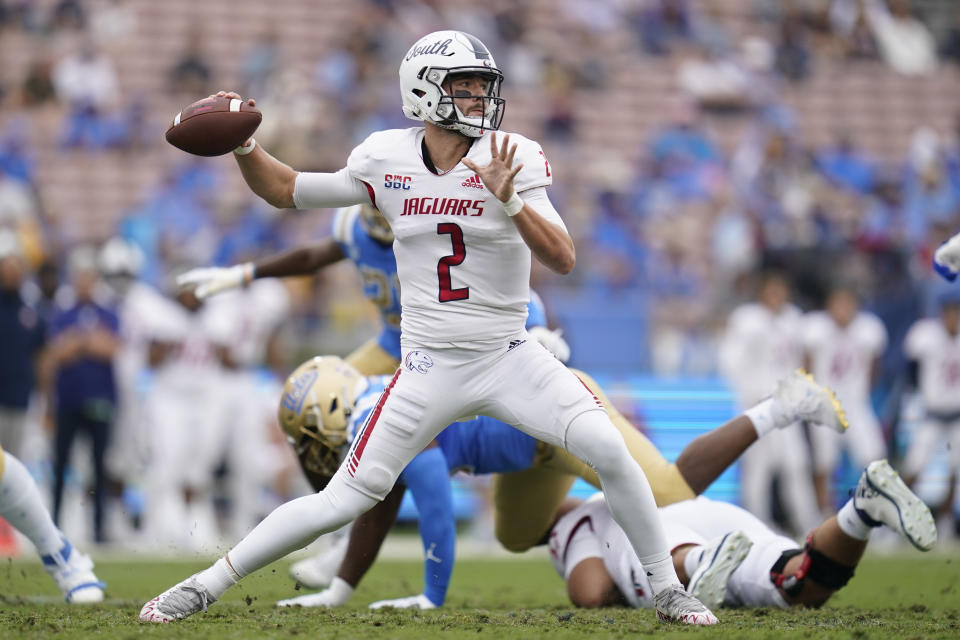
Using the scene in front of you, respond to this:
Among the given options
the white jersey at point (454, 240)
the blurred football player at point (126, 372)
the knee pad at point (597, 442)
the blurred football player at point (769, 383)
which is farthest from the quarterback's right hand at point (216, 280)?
the blurred football player at point (769, 383)

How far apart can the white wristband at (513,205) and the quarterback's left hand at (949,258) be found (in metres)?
1.85

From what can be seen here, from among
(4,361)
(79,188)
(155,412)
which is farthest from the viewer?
(79,188)

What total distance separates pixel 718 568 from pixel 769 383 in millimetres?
5120

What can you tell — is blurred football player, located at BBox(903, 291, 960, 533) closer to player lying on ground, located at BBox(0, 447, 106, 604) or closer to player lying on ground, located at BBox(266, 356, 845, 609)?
player lying on ground, located at BBox(266, 356, 845, 609)

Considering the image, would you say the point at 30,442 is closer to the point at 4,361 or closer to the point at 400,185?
the point at 4,361

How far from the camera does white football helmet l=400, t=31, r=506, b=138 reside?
13.7 feet

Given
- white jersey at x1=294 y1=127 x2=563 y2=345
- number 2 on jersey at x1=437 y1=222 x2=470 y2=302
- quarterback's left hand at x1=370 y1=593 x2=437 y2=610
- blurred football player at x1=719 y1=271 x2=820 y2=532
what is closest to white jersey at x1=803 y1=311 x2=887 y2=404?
blurred football player at x1=719 y1=271 x2=820 y2=532

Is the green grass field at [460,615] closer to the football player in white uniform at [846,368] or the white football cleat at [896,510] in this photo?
the white football cleat at [896,510]

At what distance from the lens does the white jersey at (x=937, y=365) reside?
9.20 meters

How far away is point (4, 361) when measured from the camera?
8.59 m

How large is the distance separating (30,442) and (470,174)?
6715 mm

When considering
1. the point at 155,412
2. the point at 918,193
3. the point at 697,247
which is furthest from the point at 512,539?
the point at 918,193

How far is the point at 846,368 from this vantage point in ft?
31.8

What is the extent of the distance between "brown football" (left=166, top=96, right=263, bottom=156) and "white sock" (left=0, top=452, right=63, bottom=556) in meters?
1.46
